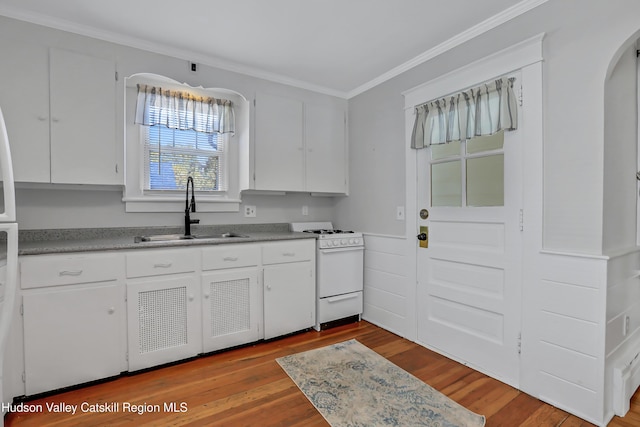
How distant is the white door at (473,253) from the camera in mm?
2166

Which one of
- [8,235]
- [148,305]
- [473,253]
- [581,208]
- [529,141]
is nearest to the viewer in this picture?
[8,235]

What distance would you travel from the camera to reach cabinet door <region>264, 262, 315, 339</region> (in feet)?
9.23

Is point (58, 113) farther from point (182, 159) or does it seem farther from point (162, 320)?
point (162, 320)

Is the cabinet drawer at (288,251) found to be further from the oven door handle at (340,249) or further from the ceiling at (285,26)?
the ceiling at (285,26)

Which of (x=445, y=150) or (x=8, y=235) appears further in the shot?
(x=445, y=150)

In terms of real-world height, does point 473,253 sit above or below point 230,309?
above

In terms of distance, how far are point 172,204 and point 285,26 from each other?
178 cm

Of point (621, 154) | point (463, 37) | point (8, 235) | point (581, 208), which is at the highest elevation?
point (463, 37)

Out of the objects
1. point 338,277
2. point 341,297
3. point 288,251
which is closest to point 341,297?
point 341,297

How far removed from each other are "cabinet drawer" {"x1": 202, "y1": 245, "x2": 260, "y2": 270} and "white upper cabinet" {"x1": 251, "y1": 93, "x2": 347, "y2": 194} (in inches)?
27.1

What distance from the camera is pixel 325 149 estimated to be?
352 cm

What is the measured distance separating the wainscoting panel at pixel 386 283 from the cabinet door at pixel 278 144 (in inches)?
40.1

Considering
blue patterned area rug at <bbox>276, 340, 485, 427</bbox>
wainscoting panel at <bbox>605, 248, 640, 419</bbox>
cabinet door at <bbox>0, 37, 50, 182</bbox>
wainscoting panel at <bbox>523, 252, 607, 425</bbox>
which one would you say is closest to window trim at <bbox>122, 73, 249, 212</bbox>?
cabinet door at <bbox>0, 37, 50, 182</bbox>

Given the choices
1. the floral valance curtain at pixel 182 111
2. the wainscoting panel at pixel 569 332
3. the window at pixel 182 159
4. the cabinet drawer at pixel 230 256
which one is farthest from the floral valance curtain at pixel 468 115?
the window at pixel 182 159
